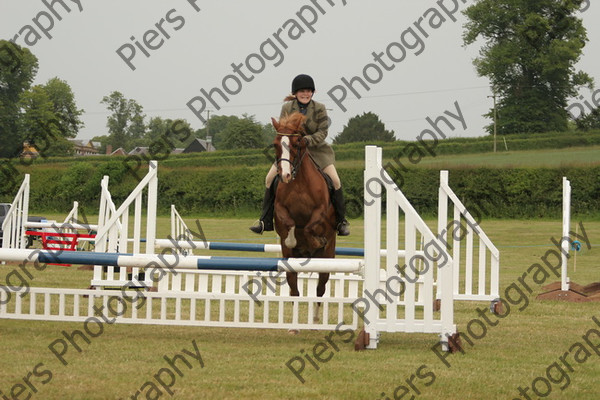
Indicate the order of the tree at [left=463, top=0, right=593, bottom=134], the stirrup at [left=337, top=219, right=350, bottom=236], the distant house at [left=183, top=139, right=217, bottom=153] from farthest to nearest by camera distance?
the distant house at [left=183, top=139, right=217, bottom=153] → the tree at [left=463, top=0, right=593, bottom=134] → the stirrup at [left=337, top=219, right=350, bottom=236]

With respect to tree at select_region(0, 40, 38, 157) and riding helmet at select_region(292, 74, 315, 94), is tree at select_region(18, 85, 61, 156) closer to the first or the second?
tree at select_region(0, 40, 38, 157)

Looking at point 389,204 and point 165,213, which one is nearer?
point 389,204

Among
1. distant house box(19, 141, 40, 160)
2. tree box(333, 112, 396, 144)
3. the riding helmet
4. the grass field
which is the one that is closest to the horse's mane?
the riding helmet

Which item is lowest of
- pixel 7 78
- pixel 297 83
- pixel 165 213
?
pixel 165 213

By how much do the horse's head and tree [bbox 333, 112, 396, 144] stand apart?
57986 mm

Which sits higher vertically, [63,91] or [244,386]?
[63,91]

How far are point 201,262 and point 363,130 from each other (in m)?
59.6

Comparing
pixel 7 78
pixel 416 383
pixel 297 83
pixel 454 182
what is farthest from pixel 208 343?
pixel 7 78

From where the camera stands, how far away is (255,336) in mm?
5922

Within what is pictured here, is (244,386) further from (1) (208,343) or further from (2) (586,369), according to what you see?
(2) (586,369)

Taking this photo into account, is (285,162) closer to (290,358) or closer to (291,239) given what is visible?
(291,239)

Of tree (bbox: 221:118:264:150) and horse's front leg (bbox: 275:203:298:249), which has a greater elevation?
tree (bbox: 221:118:264:150)

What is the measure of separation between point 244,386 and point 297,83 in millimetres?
3335

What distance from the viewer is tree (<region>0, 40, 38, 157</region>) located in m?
53.8
